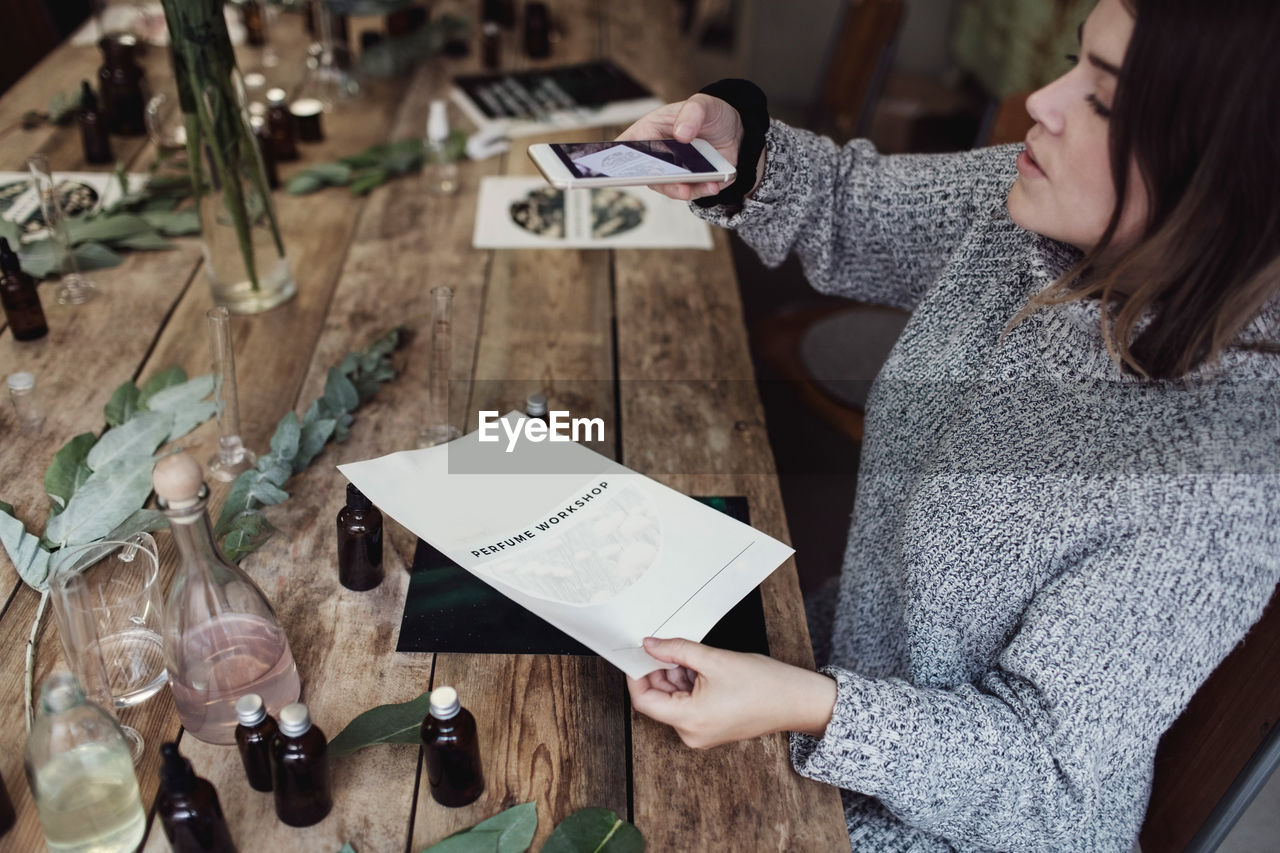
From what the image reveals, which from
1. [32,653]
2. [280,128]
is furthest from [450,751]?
[280,128]

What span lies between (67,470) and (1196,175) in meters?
1.01

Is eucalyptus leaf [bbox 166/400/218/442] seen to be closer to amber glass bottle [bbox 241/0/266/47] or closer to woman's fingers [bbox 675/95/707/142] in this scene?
woman's fingers [bbox 675/95/707/142]

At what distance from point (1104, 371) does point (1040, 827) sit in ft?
1.25

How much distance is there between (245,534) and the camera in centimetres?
94

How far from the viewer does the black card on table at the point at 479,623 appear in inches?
33.7

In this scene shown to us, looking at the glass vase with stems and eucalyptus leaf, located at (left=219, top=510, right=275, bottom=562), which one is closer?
eucalyptus leaf, located at (left=219, top=510, right=275, bottom=562)

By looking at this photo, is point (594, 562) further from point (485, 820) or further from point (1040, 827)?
point (1040, 827)

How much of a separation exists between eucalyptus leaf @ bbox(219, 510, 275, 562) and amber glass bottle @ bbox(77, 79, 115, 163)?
0.97 m

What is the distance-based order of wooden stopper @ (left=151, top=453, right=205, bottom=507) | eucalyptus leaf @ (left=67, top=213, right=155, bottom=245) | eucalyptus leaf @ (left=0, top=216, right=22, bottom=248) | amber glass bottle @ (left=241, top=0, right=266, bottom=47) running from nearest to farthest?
1. wooden stopper @ (left=151, top=453, right=205, bottom=507)
2. eucalyptus leaf @ (left=0, top=216, right=22, bottom=248)
3. eucalyptus leaf @ (left=67, top=213, right=155, bottom=245)
4. amber glass bottle @ (left=241, top=0, right=266, bottom=47)

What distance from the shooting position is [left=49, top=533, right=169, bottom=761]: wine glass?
727 mm

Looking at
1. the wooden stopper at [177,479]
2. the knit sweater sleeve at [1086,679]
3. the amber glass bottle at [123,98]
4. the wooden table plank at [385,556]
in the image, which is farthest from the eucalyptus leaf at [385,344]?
the amber glass bottle at [123,98]

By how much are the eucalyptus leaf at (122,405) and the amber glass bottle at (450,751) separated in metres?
0.57

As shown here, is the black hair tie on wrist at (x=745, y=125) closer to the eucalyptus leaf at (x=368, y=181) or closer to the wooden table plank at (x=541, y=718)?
the wooden table plank at (x=541, y=718)

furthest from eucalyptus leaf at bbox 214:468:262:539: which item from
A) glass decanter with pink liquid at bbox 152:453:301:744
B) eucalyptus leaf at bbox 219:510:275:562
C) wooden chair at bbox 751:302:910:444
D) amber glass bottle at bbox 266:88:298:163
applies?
wooden chair at bbox 751:302:910:444
